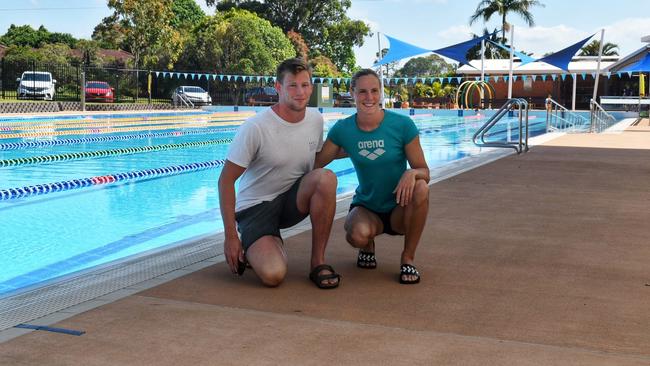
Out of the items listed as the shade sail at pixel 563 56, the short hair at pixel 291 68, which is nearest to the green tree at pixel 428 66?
the shade sail at pixel 563 56

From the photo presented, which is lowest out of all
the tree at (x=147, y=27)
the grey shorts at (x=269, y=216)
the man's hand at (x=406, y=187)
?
the grey shorts at (x=269, y=216)

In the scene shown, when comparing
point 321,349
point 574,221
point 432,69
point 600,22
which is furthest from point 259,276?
point 432,69

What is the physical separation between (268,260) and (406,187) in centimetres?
79

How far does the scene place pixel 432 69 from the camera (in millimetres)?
87250

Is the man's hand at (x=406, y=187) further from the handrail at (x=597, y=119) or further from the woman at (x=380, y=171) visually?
the handrail at (x=597, y=119)

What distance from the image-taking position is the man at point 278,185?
12.5 feet

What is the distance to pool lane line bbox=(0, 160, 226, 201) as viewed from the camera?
836 cm

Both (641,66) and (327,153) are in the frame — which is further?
(641,66)

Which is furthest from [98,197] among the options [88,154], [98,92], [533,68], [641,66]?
[533,68]

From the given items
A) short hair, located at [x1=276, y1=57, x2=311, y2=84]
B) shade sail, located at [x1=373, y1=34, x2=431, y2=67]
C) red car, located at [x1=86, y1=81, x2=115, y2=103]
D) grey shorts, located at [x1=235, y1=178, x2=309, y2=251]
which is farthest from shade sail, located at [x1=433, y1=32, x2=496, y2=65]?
short hair, located at [x1=276, y1=57, x2=311, y2=84]

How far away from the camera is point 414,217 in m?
3.94

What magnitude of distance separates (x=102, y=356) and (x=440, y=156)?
12.3m

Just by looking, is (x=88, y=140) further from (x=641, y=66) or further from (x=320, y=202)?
(x=641, y=66)

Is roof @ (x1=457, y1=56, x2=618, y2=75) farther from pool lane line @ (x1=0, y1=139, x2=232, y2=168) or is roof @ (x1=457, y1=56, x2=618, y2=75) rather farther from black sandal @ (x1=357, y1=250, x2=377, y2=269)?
black sandal @ (x1=357, y1=250, x2=377, y2=269)
